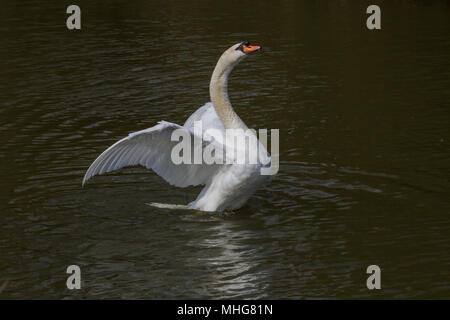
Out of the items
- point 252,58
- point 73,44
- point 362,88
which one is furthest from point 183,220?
point 73,44

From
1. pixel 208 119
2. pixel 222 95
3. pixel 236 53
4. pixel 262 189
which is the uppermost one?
pixel 236 53

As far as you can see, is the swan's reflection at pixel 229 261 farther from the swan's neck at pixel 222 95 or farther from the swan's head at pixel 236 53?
the swan's head at pixel 236 53

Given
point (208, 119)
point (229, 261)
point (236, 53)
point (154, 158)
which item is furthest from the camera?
point (208, 119)

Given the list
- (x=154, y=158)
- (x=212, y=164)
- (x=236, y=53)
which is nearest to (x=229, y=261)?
(x=212, y=164)

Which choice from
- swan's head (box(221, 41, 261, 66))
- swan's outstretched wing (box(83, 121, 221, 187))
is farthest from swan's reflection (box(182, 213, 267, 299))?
swan's head (box(221, 41, 261, 66))

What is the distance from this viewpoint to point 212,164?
9.14 m

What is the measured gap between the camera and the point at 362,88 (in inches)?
575

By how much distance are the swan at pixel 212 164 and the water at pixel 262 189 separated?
0.25 meters

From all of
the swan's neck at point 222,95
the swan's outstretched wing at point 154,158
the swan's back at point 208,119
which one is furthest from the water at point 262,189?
the swan's neck at point 222,95

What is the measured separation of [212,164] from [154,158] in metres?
0.63

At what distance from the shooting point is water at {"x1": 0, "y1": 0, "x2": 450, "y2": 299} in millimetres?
7770

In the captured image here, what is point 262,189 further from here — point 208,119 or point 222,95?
point 222,95

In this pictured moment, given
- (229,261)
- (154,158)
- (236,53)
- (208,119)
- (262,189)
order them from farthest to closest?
(262,189)
(208,119)
(236,53)
(154,158)
(229,261)

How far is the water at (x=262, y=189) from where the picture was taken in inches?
306
